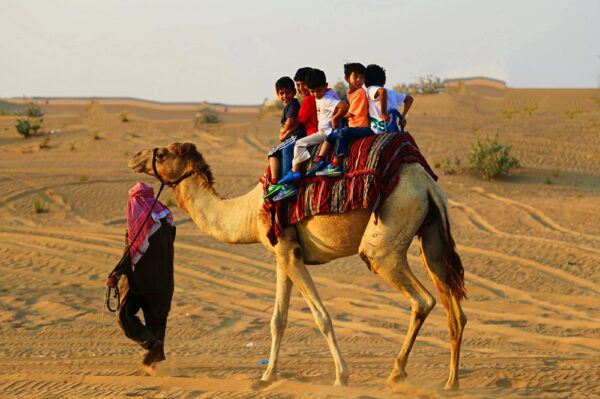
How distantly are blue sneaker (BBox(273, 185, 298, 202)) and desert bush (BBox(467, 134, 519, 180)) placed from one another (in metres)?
17.4

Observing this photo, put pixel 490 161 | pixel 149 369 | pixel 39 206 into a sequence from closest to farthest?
pixel 149 369, pixel 39 206, pixel 490 161

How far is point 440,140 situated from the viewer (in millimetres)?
29141

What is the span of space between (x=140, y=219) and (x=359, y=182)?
8.94ft

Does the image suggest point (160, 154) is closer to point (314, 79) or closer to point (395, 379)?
point (314, 79)

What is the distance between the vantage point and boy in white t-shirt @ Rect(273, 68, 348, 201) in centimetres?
677

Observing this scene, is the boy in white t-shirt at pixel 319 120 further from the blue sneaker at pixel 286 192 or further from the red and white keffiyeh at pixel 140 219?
the red and white keffiyeh at pixel 140 219

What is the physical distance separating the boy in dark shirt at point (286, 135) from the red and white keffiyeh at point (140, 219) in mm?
1644

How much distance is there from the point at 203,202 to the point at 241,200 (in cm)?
42

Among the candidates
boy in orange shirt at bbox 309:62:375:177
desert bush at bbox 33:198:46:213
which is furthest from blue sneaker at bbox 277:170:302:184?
desert bush at bbox 33:198:46:213

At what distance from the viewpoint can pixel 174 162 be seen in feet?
24.9

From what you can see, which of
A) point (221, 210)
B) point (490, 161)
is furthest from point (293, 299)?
point (490, 161)

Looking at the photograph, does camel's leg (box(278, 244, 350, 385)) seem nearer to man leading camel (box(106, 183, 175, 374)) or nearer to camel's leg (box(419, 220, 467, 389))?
camel's leg (box(419, 220, 467, 389))

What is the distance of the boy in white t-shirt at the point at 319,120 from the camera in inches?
267

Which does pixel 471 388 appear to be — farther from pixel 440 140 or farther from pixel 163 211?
pixel 440 140
